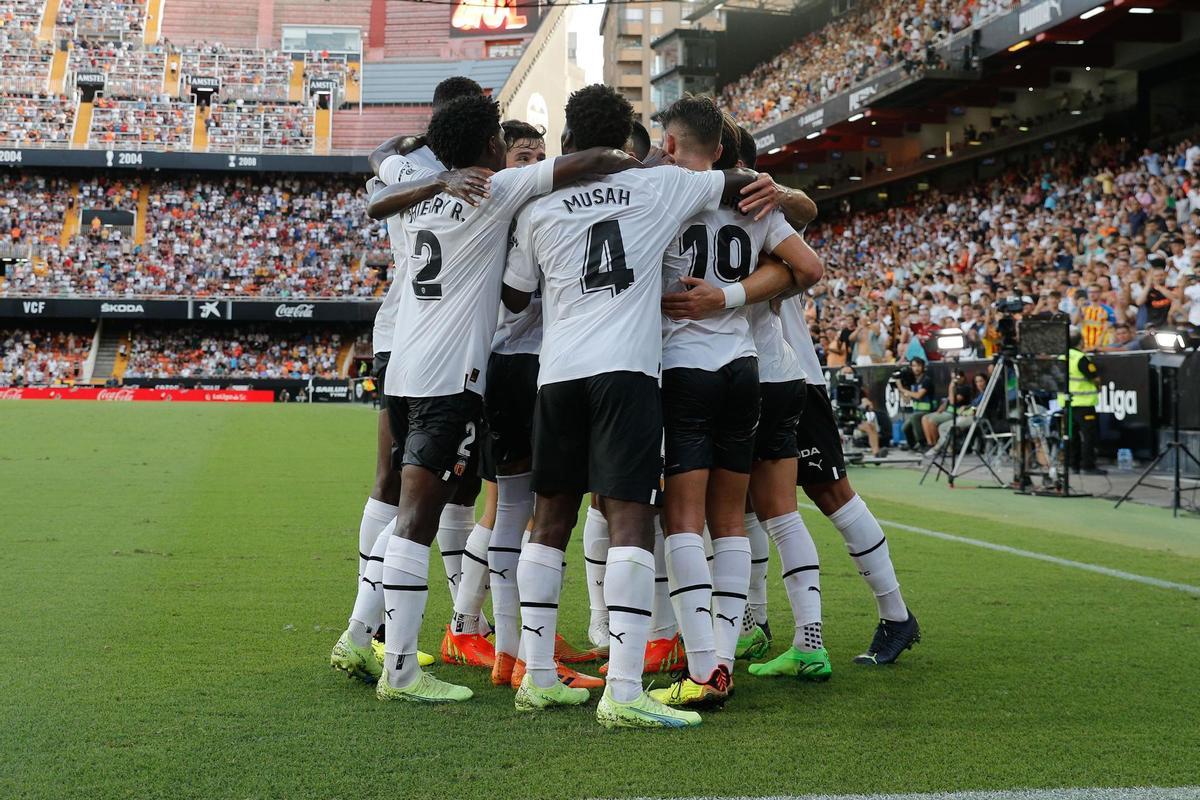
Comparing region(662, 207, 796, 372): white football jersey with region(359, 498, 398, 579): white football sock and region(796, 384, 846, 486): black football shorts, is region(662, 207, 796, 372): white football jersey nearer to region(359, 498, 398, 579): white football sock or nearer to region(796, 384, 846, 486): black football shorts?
region(796, 384, 846, 486): black football shorts

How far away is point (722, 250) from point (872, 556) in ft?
4.69

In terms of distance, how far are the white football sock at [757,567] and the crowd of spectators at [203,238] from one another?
44.3 m


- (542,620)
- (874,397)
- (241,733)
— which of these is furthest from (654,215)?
(874,397)

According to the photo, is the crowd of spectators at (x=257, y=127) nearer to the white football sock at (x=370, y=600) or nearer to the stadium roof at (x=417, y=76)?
the stadium roof at (x=417, y=76)

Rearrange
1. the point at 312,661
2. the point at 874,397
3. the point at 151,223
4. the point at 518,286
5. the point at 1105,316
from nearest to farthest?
the point at 518,286 → the point at 312,661 → the point at 1105,316 → the point at 874,397 → the point at 151,223

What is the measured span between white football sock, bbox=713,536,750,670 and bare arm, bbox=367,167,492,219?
1513 millimetres

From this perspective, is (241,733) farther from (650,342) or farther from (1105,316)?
(1105,316)

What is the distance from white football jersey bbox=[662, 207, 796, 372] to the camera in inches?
163

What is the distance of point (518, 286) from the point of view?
4.26m

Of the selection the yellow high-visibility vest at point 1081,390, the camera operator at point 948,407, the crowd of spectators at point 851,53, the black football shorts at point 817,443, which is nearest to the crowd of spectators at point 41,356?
the crowd of spectators at point 851,53

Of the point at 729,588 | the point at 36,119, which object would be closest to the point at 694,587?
the point at 729,588

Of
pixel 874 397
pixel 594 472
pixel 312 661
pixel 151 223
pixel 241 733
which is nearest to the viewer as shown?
pixel 241 733

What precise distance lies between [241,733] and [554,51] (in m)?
52.0

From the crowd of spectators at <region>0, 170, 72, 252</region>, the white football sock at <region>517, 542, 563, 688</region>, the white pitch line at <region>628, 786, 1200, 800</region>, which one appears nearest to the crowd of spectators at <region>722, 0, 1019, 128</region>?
the white football sock at <region>517, 542, 563, 688</region>
